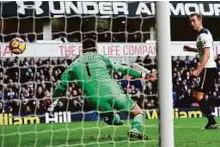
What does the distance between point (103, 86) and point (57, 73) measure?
0.56m

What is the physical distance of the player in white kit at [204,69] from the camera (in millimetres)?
4867

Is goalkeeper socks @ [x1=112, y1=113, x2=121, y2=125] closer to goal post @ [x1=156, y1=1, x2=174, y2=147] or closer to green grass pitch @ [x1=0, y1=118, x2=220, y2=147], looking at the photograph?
green grass pitch @ [x1=0, y1=118, x2=220, y2=147]

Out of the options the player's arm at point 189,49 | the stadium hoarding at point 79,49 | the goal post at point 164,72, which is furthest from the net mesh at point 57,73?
the goal post at point 164,72

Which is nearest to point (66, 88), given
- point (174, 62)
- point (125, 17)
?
point (125, 17)

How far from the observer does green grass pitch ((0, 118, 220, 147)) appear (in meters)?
3.96

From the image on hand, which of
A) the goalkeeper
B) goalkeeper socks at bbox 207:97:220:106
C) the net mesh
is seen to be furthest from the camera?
goalkeeper socks at bbox 207:97:220:106

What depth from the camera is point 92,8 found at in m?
4.95

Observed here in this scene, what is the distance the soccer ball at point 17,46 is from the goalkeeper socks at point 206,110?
185cm

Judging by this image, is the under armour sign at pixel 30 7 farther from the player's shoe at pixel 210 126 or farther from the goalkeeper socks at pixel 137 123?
the player's shoe at pixel 210 126

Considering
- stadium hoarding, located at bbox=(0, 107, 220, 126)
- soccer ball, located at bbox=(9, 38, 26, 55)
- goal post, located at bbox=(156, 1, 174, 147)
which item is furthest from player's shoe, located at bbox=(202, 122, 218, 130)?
goal post, located at bbox=(156, 1, 174, 147)

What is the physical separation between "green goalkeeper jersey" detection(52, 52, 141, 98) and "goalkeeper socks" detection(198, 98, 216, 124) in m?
0.89

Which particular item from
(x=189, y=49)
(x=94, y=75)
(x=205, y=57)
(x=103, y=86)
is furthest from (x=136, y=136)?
(x=189, y=49)

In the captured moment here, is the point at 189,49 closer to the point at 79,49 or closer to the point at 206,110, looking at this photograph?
the point at 206,110

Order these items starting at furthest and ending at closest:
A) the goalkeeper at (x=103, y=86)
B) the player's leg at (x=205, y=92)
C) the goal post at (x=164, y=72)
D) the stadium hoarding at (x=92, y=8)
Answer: the player's leg at (x=205, y=92) < the stadium hoarding at (x=92, y=8) < the goalkeeper at (x=103, y=86) < the goal post at (x=164, y=72)
